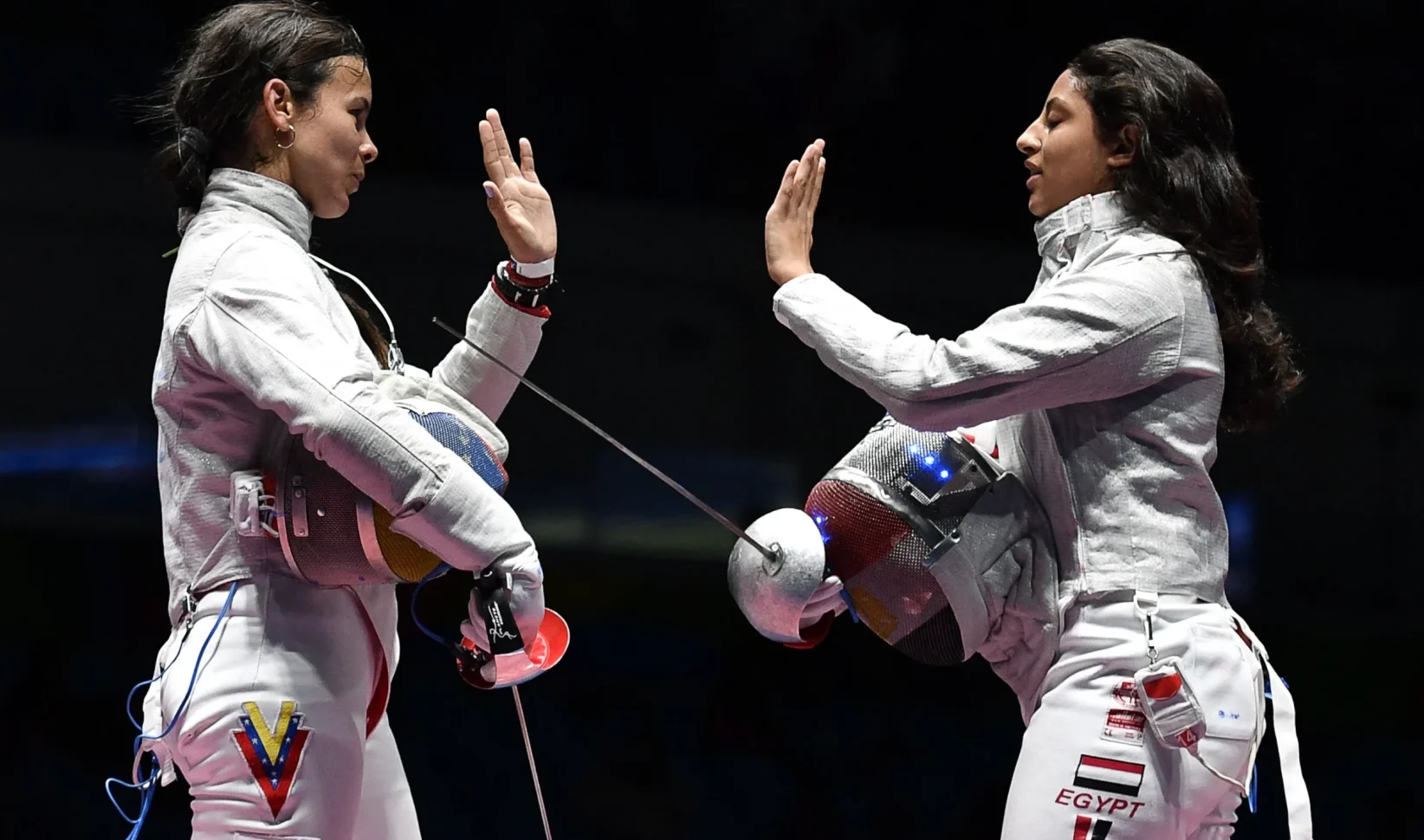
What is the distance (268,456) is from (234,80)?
0.51m

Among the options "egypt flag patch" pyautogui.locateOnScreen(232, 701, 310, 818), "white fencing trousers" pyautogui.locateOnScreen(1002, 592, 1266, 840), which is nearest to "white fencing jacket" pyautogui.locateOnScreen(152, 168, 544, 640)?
"egypt flag patch" pyautogui.locateOnScreen(232, 701, 310, 818)

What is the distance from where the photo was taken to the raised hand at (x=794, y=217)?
2.09 meters

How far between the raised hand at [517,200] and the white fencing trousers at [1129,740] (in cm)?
98

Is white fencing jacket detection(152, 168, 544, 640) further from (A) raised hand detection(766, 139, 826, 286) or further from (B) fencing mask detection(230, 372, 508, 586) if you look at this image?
(A) raised hand detection(766, 139, 826, 286)

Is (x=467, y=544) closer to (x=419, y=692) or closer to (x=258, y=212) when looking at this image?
(x=258, y=212)

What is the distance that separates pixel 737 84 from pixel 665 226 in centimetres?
65

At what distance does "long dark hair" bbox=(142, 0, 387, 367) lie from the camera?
201 cm

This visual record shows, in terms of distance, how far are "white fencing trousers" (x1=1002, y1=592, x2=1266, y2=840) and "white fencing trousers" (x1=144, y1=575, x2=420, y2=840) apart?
32.1 inches

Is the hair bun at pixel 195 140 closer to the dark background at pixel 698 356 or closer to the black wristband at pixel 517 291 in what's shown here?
the black wristband at pixel 517 291

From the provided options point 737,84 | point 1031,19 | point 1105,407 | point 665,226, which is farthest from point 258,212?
point 1031,19

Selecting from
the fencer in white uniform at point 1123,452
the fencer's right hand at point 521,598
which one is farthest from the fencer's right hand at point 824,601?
the fencer's right hand at point 521,598

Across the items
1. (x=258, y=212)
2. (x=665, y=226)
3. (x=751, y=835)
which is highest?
(x=258, y=212)

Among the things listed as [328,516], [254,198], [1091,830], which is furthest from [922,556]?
[254,198]

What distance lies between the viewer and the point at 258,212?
1.99 metres
